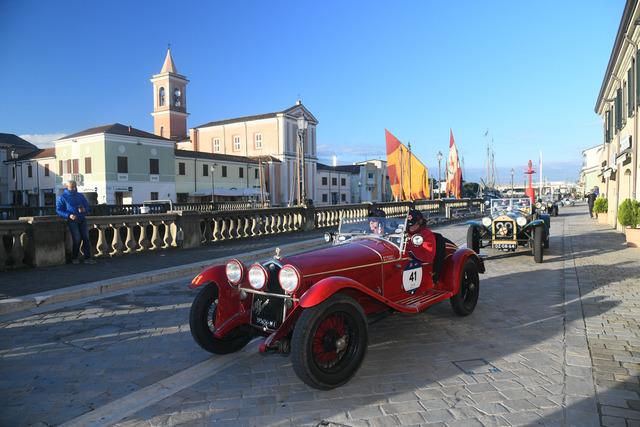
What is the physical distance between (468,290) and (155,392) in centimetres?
426

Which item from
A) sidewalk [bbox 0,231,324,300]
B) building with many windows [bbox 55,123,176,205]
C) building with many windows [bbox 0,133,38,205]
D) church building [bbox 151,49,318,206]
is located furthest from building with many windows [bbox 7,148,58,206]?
sidewalk [bbox 0,231,324,300]

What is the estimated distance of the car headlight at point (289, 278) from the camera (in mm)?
3922

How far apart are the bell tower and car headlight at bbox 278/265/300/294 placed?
68136mm

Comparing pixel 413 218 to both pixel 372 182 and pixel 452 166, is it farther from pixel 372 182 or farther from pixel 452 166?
pixel 372 182

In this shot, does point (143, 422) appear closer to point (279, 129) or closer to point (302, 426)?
point (302, 426)

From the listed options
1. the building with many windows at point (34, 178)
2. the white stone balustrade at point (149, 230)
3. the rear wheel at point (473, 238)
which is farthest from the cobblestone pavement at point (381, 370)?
the building with many windows at point (34, 178)

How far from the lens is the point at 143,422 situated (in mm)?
3256

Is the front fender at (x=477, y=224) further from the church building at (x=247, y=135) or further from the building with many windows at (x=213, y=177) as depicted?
the church building at (x=247, y=135)

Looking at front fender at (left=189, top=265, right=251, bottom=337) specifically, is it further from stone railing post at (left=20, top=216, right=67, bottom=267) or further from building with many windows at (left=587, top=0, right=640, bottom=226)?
building with many windows at (left=587, top=0, right=640, bottom=226)

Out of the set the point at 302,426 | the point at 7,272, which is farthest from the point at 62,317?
the point at 302,426

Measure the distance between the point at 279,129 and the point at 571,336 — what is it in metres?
63.6

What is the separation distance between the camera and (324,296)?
368 centimetres

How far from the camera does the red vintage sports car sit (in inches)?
146

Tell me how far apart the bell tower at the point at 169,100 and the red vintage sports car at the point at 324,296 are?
66945mm
